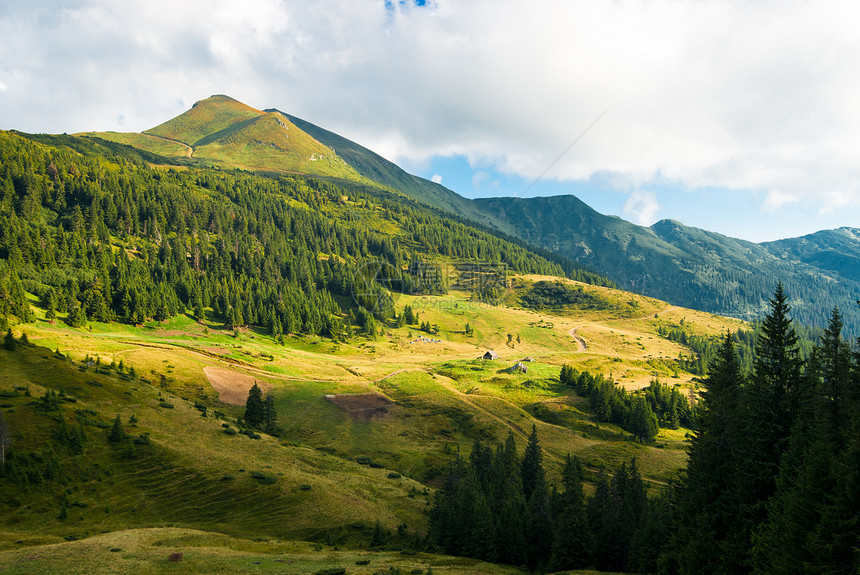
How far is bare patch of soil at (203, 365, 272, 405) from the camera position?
101 metres

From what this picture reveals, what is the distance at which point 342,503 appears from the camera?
193ft

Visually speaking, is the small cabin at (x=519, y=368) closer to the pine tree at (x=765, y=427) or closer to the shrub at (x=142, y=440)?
the shrub at (x=142, y=440)

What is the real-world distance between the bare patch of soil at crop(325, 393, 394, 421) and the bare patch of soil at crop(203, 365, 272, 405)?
19.3m

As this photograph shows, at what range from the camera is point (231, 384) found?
352 feet

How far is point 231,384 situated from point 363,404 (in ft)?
111

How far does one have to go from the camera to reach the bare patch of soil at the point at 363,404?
349 ft

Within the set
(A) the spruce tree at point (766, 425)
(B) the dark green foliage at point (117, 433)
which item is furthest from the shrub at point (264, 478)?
(A) the spruce tree at point (766, 425)

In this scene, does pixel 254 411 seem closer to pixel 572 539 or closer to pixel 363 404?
pixel 363 404

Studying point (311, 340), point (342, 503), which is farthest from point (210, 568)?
point (311, 340)

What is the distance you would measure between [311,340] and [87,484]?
121950mm

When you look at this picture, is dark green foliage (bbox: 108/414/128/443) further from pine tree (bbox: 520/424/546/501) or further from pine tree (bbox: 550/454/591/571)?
pine tree (bbox: 520/424/546/501)

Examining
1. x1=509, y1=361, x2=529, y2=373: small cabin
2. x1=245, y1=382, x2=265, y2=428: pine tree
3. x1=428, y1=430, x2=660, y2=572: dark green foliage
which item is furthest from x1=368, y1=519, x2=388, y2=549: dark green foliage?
x1=509, y1=361, x2=529, y2=373: small cabin

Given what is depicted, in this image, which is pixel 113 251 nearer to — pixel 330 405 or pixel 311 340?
pixel 311 340

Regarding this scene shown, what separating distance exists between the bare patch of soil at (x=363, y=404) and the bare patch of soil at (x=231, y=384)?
19.3m
